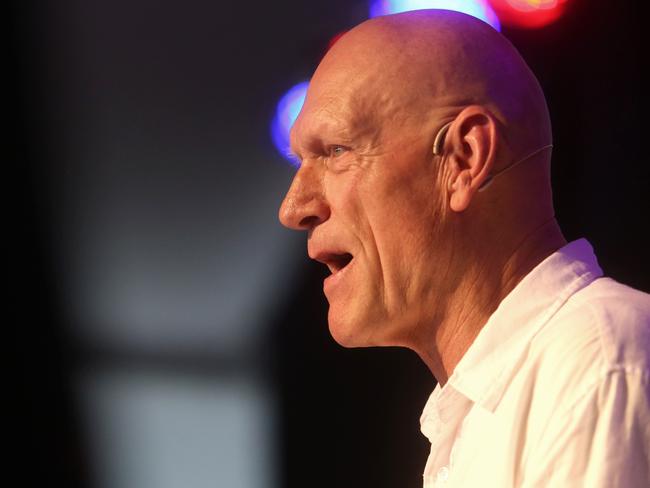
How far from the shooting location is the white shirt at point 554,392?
3.57ft

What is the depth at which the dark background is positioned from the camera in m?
2.88

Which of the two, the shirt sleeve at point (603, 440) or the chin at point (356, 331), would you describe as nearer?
the shirt sleeve at point (603, 440)

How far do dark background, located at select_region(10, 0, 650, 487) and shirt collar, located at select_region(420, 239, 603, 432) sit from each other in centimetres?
145

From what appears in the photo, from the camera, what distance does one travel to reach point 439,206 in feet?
4.91

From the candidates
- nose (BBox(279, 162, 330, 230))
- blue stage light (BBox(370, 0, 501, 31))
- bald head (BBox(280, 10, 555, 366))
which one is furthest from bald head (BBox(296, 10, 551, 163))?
blue stage light (BBox(370, 0, 501, 31))

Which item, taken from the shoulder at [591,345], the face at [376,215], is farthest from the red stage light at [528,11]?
the shoulder at [591,345]

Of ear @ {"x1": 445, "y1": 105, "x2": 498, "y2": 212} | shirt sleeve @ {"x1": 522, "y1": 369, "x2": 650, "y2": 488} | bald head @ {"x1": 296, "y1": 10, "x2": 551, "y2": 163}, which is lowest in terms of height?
shirt sleeve @ {"x1": 522, "y1": 369, "x2": 650, "y2": 488}

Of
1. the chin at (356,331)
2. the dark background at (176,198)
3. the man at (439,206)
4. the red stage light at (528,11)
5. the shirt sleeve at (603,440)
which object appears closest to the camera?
the shirt sleeve at (603,440)

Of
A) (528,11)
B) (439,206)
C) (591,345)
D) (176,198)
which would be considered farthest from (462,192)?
(176,198)

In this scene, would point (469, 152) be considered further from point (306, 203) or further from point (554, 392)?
point (554, 392)

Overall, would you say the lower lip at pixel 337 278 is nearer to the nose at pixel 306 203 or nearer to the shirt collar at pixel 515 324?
the nose at pixel 306 203

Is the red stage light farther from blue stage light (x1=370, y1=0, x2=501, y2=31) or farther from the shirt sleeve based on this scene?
the shirt sleeve

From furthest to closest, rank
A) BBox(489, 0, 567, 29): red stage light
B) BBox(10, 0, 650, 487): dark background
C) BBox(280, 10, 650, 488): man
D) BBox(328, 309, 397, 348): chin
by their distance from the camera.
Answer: BBox(10, 0, 650, 487): dark background → BBox(489, 0, 567, 29): red stage light → BBox(328, 309, 397, 348): chin → BBox(280, 10, 650, 488): man

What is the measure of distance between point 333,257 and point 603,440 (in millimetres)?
623
